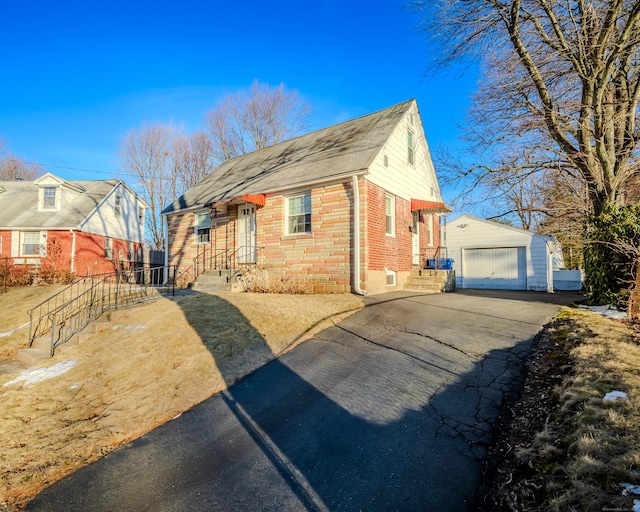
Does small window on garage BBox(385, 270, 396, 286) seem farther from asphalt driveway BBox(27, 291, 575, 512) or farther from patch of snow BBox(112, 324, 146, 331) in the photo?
patch of snow BBox(112, 324, 146, 331)

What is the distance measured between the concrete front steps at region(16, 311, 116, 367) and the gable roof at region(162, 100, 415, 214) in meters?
6.81

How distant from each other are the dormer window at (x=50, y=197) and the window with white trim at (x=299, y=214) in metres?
17.9

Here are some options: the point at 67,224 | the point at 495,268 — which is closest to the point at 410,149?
the point at 495,268

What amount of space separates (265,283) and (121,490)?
8.16 meters

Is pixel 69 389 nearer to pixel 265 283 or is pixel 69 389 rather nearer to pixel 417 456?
pixel 417 456

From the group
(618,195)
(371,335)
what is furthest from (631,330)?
(618,195)

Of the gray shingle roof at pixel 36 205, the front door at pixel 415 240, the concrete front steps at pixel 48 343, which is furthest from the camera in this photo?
the gray shingle roof at pixel 36 205

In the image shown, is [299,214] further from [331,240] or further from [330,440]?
[330,440]

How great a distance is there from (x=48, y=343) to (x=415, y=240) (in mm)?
12402

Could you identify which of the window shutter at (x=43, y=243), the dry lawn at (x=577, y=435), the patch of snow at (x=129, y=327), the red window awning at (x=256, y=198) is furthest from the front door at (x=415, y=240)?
the window shutter at (x=43, y=243)

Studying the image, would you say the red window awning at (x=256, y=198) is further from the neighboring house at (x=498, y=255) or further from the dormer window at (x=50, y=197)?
the dormer window at (x=50, y=197)

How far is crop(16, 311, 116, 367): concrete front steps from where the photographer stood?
277 inches

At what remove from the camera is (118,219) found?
81.1 ft

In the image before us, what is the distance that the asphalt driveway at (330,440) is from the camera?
2809 mm
